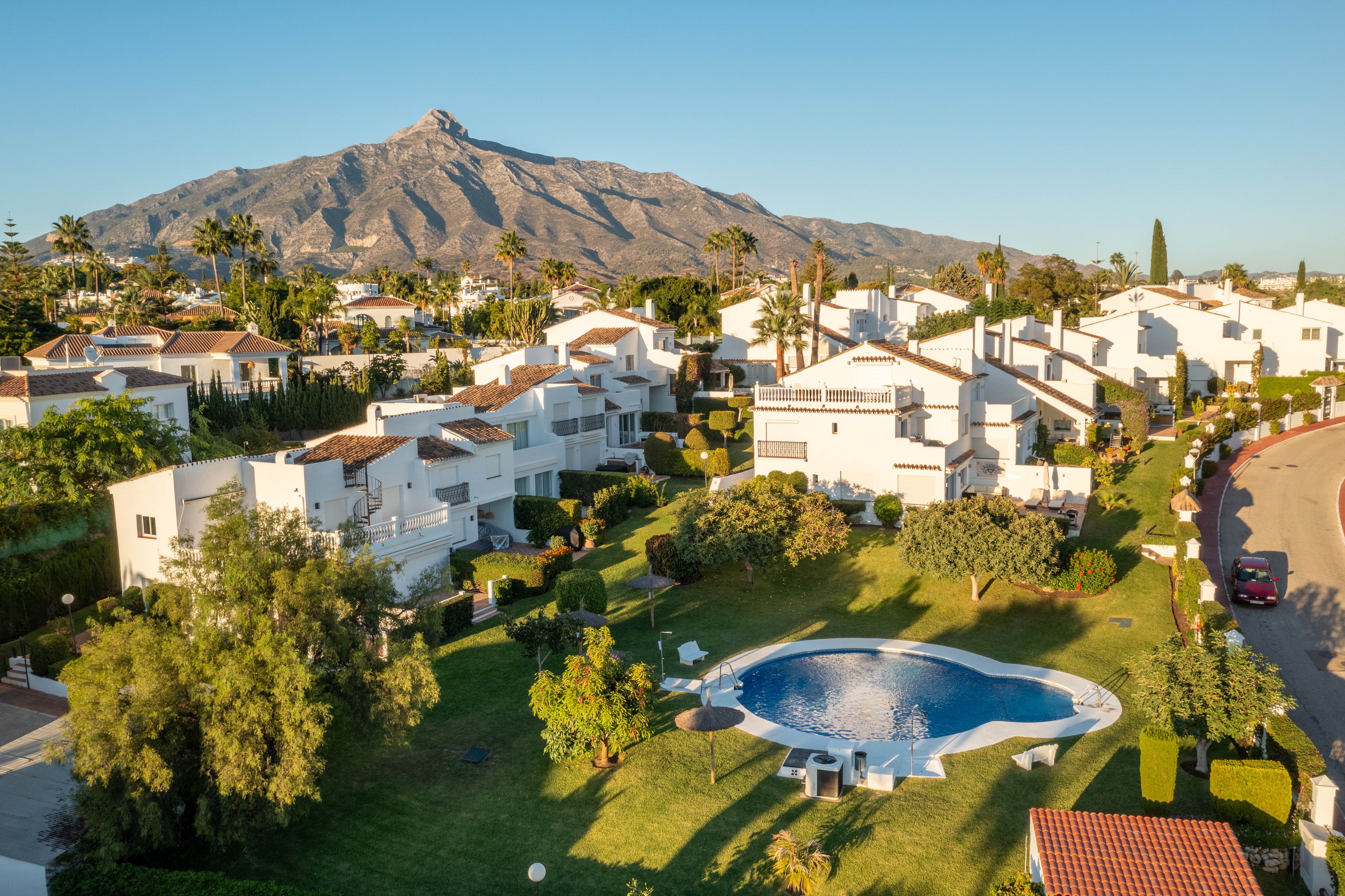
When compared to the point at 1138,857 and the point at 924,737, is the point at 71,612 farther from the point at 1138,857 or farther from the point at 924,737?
the point at 1138,857

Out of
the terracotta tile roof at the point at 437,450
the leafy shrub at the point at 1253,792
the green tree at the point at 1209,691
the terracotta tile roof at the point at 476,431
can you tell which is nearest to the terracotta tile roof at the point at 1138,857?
the leafy shrub at the point at 1253,792

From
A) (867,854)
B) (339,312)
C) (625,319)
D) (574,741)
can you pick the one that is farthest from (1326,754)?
(339,312)

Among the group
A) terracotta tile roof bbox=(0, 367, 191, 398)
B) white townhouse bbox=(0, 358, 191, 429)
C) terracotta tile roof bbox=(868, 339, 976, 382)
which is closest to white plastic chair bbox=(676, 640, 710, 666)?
terracotta tile roof bbox=(868, 339, 976, 382)

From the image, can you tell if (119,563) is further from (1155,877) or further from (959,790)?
(1155,877)

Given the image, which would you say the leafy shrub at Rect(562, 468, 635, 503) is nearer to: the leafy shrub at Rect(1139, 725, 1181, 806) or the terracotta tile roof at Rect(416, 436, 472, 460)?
the terracotta tile roof at Rect(416, 436, 472, 460)

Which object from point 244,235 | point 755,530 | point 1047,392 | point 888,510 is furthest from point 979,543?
point 244,235
